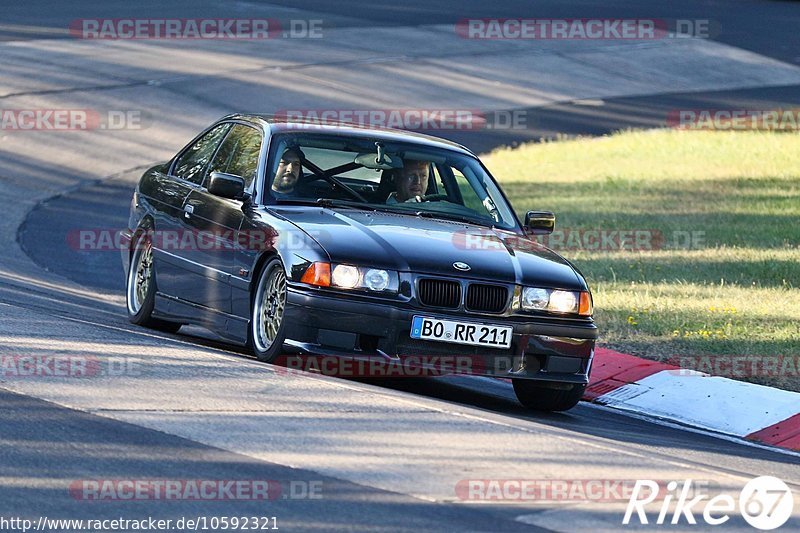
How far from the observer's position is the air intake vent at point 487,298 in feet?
28.8

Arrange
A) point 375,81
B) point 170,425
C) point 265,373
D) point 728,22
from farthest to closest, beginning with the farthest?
point 728,22, point 375,81, point 265,373, point 170,425

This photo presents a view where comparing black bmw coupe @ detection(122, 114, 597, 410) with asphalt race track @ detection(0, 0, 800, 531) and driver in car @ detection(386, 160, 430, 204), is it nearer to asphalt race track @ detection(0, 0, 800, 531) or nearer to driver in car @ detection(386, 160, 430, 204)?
driver in car @ detection(386, 160, 430, 204)

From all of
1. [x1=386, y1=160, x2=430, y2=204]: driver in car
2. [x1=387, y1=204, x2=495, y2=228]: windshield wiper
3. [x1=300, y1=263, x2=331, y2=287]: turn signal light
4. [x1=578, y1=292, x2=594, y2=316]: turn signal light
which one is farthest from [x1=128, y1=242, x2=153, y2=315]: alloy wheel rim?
[x1=578, y1=292, x2=594, y2=316]: turn signal light

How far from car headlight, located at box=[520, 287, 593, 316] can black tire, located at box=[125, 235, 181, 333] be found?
3164mm

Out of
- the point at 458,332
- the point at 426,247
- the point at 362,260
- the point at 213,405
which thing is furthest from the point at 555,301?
the point at 213,405

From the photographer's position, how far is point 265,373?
8539 mm

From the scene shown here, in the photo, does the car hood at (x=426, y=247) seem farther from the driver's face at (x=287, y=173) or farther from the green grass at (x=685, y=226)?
the green grass at (x=685, y=226)

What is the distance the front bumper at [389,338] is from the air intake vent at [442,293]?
0.06 m

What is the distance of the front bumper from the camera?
8641 millimetres

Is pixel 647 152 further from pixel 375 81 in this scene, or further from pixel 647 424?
pixel 647 424

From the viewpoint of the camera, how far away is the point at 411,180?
10047 millimetres

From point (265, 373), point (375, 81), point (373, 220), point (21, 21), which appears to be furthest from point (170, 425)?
point (21, 21)

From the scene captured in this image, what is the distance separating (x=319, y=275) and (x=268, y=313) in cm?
67

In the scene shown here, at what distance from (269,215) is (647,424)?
2.70 meters
